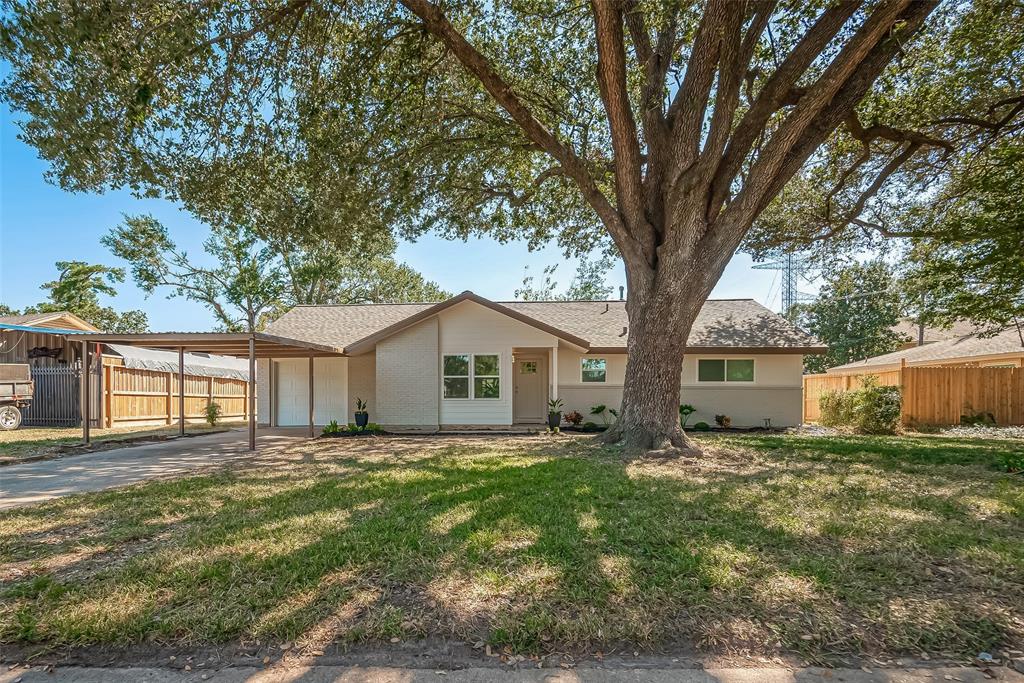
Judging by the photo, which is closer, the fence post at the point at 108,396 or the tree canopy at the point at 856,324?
the fence post at the point at 108,396

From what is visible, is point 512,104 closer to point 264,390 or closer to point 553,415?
point 553,415

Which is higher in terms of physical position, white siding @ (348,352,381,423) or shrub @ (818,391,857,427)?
white siding @ (348,352,381,423)

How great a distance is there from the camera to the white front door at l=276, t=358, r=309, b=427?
599 inches

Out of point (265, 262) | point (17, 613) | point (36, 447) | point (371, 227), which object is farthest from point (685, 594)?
point (265, 262)

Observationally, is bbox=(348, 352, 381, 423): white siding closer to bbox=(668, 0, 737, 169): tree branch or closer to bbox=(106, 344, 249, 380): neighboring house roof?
bbox=(106, 344, 249, 380): neighboring house roof

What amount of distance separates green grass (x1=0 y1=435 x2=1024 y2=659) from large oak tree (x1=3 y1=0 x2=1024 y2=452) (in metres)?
3.84

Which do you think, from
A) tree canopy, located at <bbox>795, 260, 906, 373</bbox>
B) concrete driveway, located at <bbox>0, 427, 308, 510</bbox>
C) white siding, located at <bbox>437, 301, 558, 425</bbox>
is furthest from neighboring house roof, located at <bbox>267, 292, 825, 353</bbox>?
tree canopy, located at <bbox>795, 260, 906, 373</bbox>

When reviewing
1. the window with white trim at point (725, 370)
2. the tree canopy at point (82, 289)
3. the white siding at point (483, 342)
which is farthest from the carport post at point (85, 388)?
the tree canopy at point (82, 289)

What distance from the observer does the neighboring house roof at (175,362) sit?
52.5ft

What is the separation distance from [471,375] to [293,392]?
6155 mm

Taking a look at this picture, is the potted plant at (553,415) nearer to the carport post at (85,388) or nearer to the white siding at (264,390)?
the white siding at (264,390)

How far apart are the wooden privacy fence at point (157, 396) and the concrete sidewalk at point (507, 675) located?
634 inches

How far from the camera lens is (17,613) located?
2914 mm

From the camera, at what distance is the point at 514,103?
8.73 m
